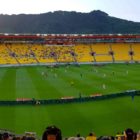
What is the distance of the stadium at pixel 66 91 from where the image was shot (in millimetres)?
29188

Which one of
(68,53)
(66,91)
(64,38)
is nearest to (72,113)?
(66,91)

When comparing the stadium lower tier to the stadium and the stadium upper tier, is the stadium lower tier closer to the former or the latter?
the stadium

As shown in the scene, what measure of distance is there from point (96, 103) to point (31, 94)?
932cm

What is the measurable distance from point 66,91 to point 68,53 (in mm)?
52258

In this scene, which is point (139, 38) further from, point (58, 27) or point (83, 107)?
point (58, 27)

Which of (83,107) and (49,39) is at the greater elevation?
(49,39)

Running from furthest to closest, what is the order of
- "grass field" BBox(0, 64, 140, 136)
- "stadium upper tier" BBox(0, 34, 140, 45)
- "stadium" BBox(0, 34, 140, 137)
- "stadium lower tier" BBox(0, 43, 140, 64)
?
"stadium upper tier" BBox(0, 34, 140, 45) → "stadium lower tier" BBox(0, 43, 140, 64) → "stadium" BBox(0, 34, 140, 137) → "grass field" BBox(0, 64, 140, 136)

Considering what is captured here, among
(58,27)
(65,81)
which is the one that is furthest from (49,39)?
(58,27)

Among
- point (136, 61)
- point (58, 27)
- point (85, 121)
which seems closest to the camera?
point (85, 121)

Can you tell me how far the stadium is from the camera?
2919 cm

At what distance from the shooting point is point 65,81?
54.8 metres

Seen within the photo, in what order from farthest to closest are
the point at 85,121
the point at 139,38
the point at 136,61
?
the point at 139,38 < the point at 136,61 < the point at 85,121

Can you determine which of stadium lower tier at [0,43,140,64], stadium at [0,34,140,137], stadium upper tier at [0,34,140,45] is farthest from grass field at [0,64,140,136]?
stadium upper tier at [0,34,140,45]

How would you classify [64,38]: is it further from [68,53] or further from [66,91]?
[66,91]
